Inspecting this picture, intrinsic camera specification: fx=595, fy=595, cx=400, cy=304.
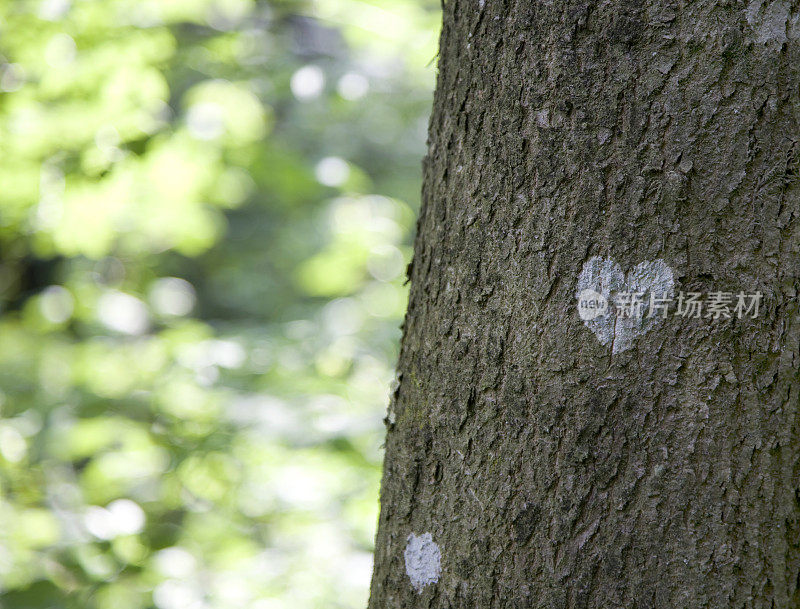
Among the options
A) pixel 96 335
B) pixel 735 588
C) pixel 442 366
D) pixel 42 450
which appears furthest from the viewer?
pixel 96 335

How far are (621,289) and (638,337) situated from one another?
60 mm

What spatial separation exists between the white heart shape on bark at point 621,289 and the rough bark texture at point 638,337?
1 centimetres

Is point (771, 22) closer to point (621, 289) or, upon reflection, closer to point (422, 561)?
point (621, 289)

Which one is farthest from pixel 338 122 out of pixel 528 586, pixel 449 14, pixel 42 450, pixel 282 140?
pixel 528 586

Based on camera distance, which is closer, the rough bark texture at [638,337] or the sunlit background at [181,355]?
the rough bark texture at [638,337]

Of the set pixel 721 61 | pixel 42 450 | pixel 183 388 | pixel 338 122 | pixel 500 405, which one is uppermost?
pixel 338 122

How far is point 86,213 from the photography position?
2646 mm

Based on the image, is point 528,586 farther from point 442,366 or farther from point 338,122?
point 338,122

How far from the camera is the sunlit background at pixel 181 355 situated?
1.98 meters

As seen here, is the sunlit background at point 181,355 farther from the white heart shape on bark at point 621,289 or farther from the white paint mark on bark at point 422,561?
the white heart shape on bark at point 621,289

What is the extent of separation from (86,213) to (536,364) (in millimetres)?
2505

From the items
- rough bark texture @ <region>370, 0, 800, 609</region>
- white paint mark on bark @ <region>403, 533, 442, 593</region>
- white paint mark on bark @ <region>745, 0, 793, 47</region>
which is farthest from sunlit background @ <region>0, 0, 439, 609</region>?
white paint mark on bark @ <region>745, 0, 793, 47</region>

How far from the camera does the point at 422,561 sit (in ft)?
2.75

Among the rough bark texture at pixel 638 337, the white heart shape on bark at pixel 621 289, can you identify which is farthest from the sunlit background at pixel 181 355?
the white heart shape on bark at pixel 621 289
